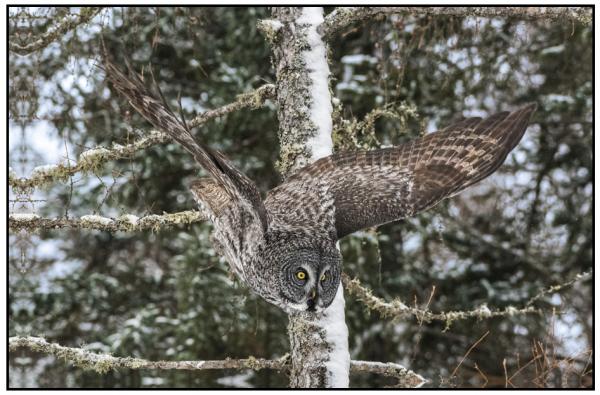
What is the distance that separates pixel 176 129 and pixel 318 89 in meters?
1.26

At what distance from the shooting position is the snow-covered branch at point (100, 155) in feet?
15.5

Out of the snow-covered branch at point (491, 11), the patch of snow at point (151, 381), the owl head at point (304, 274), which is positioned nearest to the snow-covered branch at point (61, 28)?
the snow-covered branch at point (491, 11)

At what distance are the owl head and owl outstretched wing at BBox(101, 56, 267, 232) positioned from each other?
0.37 meters

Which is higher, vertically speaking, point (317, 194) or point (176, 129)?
point (176, 129)

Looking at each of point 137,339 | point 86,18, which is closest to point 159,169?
point 137,339

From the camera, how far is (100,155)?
476 centimetres

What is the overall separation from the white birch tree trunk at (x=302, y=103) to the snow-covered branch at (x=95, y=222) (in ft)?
2.77

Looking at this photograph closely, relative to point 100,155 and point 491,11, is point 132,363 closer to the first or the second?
point 100,155

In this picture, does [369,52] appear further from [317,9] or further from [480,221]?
[317,9]

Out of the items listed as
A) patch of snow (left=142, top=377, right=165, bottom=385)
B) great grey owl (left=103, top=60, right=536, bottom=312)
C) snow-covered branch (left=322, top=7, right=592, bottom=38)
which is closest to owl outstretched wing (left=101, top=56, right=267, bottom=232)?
great grey owl (left=103, top=60, right=536, bottom=312)

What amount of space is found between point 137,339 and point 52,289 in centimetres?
182

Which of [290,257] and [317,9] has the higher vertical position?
[317,9]

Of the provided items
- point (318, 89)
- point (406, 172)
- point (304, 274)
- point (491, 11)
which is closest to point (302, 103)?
point (318, 89)

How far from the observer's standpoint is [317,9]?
4.82 metres
